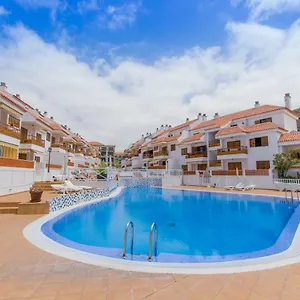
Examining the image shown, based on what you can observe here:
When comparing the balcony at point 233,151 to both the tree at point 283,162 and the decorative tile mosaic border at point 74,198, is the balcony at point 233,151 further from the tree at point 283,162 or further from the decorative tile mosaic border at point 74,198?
the decorative tile mosaic border at point 74,198

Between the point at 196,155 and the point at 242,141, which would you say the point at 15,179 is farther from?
the point at 242,141

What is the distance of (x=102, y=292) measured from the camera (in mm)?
3588

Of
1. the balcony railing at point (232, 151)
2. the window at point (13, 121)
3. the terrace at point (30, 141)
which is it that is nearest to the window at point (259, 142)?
the balcony railing at point (232, 151)

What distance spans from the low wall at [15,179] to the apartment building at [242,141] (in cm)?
2323

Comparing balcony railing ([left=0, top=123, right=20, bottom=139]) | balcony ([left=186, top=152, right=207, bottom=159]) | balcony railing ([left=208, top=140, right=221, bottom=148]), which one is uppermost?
balcony railing ([left=208, top=140, right=221, bottom=148])

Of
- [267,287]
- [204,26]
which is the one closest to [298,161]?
[204,26]

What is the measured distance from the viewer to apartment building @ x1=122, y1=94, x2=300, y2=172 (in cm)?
2606

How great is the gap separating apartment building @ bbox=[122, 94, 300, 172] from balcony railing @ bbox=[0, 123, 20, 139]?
24.2 meters

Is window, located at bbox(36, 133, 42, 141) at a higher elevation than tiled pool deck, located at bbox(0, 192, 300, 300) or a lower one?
higher

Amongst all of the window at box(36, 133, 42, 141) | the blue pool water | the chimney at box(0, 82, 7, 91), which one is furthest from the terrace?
the blue pool water

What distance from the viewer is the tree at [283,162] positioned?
23.2 metres

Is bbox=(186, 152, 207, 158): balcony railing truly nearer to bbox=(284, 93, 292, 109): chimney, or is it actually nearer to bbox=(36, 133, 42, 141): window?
bbox=(284, 93, 292, 109): chimney

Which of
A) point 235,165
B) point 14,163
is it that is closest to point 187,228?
point 14,163

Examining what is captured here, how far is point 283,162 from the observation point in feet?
76.4
